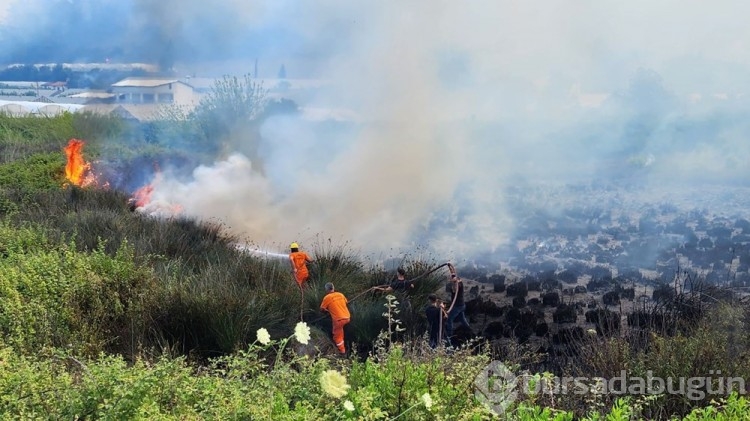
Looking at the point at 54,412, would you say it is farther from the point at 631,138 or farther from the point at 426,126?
the point at 631,138

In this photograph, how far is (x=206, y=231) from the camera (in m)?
12.3

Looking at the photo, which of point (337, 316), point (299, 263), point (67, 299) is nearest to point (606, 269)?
point (299, 263)

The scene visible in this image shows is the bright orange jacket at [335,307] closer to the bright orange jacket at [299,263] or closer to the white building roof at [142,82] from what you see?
the bright orange jacket at [299,263]

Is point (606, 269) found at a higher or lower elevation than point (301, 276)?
lower

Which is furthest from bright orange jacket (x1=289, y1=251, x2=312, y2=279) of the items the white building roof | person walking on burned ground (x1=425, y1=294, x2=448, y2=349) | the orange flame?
the white building roof

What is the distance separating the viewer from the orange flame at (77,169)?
17.1 m

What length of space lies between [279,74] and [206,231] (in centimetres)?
1066

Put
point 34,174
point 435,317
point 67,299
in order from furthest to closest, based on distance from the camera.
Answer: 1. point 34,174
2. point 435,317
3. point 67,299

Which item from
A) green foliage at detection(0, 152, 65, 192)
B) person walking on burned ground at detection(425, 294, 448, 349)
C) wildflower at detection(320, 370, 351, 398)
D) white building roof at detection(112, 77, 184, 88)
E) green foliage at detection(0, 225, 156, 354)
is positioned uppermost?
white building roof at detection(112, 77, 184, 88)

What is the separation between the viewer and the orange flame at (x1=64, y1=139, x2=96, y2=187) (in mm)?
17062

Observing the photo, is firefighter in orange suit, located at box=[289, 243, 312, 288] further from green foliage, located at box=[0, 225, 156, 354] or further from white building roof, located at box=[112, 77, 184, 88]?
white building roof, located at box=[112, 77, 184, 88]

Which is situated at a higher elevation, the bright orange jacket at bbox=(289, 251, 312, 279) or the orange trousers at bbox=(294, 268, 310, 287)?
the bright orange jacket at bbox=(289, 251, 312, 279)

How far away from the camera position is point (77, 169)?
57.6ft

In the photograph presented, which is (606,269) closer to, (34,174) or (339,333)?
(339,333)
